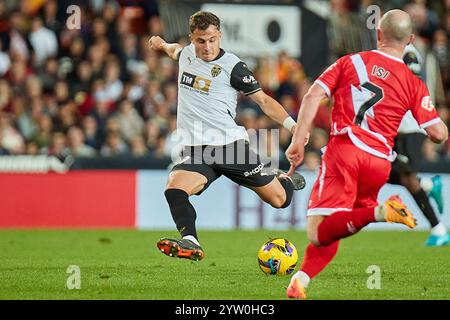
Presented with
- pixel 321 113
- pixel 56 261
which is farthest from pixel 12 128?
pixel 56 261

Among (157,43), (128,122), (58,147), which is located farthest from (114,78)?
(157,43)

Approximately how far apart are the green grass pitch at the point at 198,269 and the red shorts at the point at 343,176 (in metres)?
0.74

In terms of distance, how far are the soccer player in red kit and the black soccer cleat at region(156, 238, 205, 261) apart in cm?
159

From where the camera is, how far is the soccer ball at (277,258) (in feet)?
31.6

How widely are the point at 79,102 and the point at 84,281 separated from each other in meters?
9.49

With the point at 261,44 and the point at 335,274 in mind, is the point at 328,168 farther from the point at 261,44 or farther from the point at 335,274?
the point at 261,44

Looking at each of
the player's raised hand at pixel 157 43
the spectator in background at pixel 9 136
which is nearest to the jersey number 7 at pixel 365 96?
the player's raised hand at pixel 157 43

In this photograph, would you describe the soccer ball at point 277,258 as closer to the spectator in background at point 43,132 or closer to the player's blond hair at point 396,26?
the player's blond hair at point 396,26

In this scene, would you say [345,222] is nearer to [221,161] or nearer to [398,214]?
[398,214]

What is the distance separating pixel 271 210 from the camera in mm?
16906

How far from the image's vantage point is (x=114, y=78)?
18.5 metres

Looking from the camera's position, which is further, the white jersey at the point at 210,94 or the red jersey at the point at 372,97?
the white jersey at the point at 210,94

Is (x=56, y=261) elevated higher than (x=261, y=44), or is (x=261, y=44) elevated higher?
(x=261, y=44)

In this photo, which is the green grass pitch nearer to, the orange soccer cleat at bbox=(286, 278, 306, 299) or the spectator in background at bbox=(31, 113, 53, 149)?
the orange soccer cleat at bbox=(286, 278, 306, 299)
